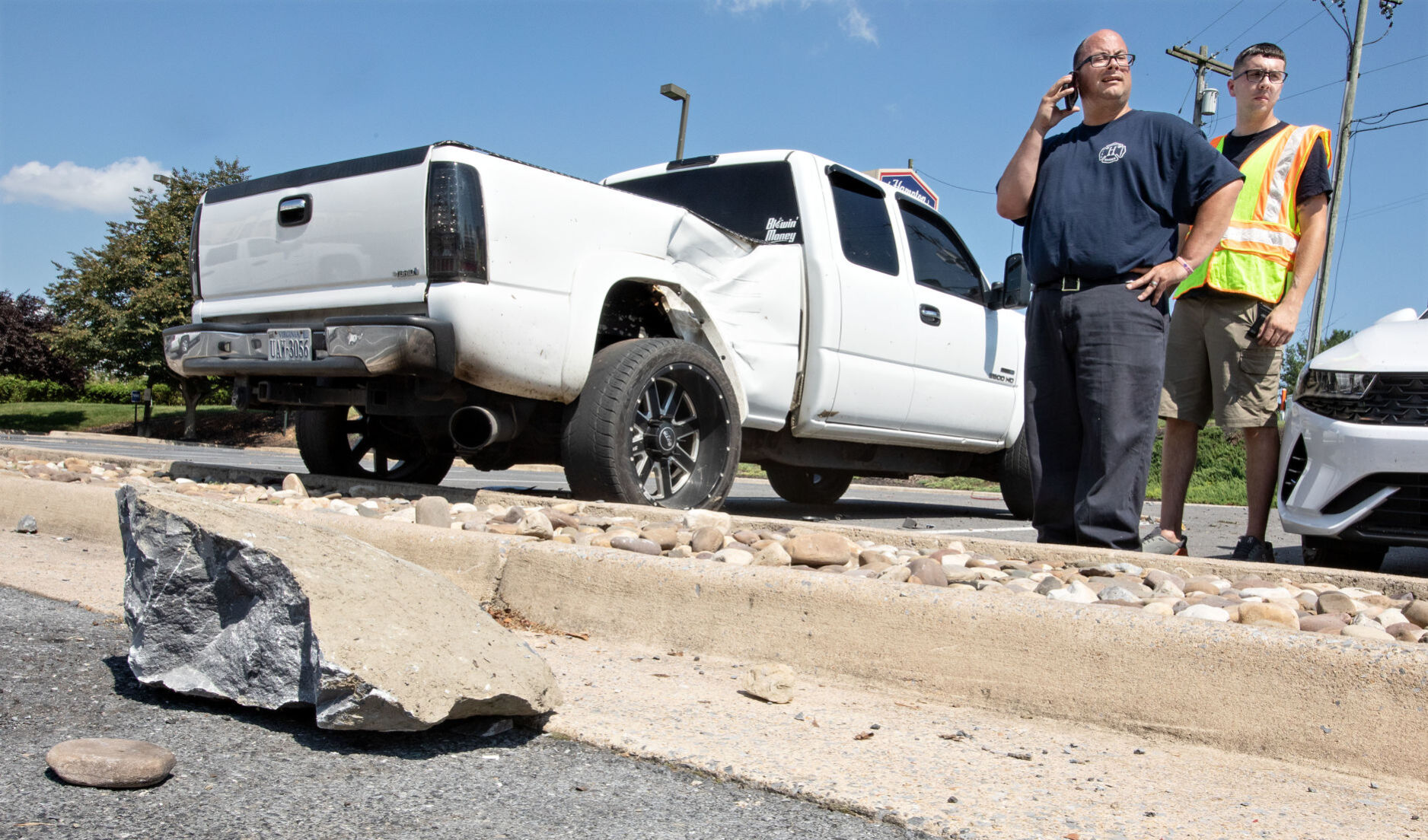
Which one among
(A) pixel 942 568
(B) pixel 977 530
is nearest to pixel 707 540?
(A) pixel 942 568

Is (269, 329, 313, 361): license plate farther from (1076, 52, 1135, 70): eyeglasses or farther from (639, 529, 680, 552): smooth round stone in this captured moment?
(1076, 52, 1135, 70): eyeglasses

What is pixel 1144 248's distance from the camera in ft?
11.8

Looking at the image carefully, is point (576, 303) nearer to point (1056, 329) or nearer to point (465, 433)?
point (465, 433)

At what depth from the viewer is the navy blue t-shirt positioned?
3.60 meters

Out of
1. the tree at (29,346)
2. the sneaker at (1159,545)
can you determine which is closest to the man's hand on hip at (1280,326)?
the sneaker at (1159,545)

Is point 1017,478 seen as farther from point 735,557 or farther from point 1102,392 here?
point 735,557

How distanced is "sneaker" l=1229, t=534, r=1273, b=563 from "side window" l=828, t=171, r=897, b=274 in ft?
7.75

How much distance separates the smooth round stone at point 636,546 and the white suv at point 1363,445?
8.09 ft

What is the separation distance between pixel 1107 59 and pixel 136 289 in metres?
32.5

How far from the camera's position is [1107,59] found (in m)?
3.70

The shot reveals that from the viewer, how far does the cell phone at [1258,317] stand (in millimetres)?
4234

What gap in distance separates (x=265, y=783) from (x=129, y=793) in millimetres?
199

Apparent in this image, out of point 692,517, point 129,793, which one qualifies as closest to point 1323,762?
point 129,793

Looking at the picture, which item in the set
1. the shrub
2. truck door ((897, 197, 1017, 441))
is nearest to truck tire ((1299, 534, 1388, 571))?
truck door ((897, 197, 1017, 441))
